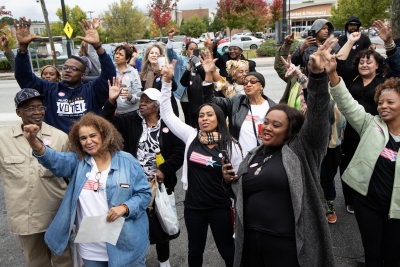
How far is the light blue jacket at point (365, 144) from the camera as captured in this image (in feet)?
8.36

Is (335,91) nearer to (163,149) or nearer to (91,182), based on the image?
(163,149)

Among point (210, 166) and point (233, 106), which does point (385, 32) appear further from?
point (210, 166)

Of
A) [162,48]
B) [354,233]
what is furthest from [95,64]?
[354,233]

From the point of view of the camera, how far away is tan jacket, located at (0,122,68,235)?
273cm

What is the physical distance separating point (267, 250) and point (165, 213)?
1.17 meters

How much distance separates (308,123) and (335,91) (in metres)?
0.65

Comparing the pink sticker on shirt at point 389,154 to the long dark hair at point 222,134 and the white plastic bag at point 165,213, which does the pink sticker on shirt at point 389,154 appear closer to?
the long dark hair at point 222,134

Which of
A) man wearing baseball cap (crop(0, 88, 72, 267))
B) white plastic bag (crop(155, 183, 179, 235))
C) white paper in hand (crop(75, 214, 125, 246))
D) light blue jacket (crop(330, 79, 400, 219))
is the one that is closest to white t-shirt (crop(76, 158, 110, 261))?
white paper in hand (crop(75, 214, 125, 246))

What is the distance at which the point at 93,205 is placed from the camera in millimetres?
2514

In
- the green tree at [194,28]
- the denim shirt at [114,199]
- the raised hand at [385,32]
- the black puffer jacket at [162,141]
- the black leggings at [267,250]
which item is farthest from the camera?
the green tree at [194,28]

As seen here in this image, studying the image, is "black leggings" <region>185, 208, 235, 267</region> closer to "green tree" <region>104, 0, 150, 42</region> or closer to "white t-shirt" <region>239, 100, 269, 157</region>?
"white t-shirt" <region>239, 100, 269, 157</region>

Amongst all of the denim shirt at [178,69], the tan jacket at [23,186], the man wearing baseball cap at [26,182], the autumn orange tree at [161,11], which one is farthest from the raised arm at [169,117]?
the autumn orange tree at [161,11]

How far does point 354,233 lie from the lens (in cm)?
386

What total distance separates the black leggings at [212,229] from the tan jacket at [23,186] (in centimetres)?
125
